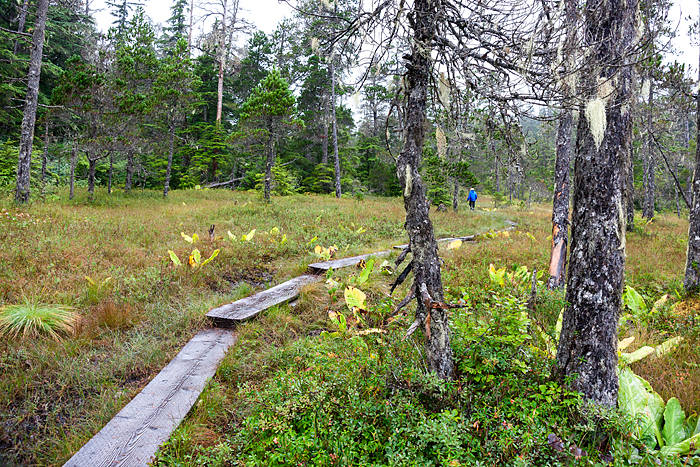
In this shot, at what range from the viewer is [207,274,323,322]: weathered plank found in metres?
5.18

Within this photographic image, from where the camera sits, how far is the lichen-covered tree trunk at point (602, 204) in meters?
2.70

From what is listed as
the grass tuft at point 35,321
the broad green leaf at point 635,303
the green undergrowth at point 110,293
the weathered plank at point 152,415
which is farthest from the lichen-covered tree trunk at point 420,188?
the grass tuft at point 35,321

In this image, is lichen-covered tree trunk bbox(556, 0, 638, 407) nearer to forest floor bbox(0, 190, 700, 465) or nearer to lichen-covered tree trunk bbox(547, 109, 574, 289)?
forest floor bbox(0, 190, 700, 465)

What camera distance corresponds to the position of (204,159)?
79.3 feet

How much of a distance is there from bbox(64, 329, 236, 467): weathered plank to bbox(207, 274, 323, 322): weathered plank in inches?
32.4

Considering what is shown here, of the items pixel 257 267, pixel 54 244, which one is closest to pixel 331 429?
pixel 257 267

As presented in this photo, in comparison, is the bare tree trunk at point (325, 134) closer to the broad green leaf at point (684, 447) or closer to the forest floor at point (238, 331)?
the forest floor at point (238, 331)

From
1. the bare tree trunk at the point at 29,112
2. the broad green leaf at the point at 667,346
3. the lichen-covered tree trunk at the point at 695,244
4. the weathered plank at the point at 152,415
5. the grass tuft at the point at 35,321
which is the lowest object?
the weathered plank at the point at 152,415

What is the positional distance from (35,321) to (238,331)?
2.53 m


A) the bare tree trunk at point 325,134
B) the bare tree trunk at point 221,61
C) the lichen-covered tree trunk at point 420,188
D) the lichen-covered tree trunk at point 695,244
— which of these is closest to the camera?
the lichen-covered tree trunk at point 420,188

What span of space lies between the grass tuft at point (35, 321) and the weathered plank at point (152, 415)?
1768 mm

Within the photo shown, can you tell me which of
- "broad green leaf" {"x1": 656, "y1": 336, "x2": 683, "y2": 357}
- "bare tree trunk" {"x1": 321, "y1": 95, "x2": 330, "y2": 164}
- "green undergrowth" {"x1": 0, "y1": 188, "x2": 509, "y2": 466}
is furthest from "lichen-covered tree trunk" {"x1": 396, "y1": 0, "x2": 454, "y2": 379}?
"bare tree trunk" {"x1": 321, "y1": 95, "x2": 330, "y2": 164}

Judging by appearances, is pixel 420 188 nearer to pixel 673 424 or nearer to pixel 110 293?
pixel 673 424

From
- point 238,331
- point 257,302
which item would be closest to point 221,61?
point 257,302
